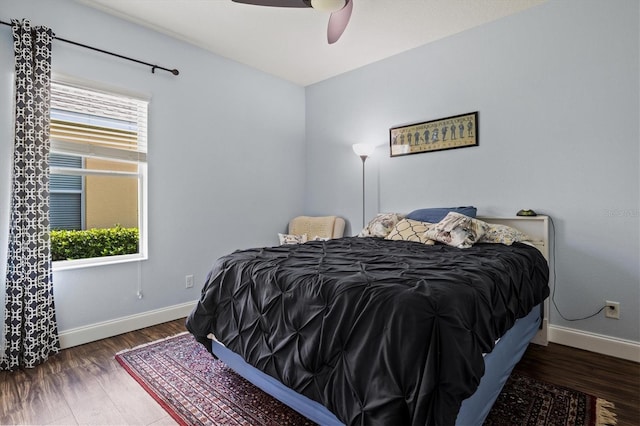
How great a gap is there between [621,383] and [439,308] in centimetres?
175

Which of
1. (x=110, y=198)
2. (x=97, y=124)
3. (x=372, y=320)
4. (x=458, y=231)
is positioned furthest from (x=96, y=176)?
(x=458, y=231)

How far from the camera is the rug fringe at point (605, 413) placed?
161cm

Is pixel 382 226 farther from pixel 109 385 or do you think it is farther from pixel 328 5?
pixel 109 385

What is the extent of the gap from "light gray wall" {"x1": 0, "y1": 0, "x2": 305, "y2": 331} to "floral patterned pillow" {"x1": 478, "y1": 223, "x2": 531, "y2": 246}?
2440mm

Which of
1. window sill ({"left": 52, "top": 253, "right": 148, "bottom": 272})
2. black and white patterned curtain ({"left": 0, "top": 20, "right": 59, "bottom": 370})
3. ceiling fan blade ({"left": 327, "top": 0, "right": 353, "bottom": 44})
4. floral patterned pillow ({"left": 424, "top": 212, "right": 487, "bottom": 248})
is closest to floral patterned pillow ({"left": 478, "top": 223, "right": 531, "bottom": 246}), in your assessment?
floral patterned pillow ({"left": 424, "top": 212, "right": 487, "bottom": 248})

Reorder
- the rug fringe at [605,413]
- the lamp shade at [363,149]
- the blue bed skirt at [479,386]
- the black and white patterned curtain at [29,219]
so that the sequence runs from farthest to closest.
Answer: the lamp shade at [363,149] → the black and white patterned curtain at [29,219] → the rug fringe at [605,413] → the blue bed skirt at [479,386]

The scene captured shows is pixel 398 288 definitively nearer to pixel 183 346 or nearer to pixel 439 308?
pixel 439 308

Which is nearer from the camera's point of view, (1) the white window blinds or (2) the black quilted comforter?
(2) the black quilted comforter

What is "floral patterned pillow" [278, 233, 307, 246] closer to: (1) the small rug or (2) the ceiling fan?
(1) the small rug

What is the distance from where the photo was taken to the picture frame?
306cm

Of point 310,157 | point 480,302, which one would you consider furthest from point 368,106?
point 480,302

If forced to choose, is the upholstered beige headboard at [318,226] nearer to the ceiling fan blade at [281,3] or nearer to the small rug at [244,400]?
the small rug at [244,400]

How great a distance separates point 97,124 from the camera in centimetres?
278

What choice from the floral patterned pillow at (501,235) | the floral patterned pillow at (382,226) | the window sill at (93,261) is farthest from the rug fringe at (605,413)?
the window sill at (93,261)
